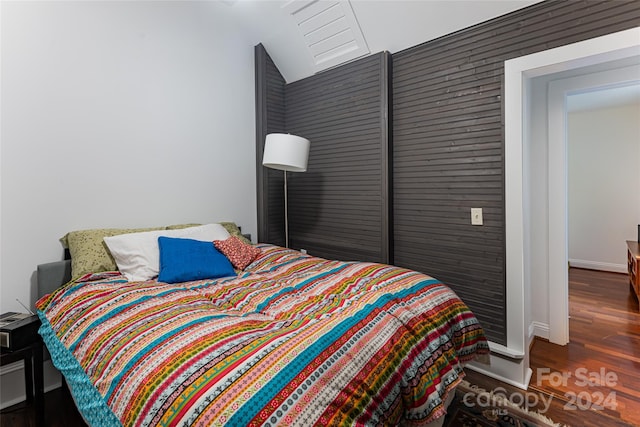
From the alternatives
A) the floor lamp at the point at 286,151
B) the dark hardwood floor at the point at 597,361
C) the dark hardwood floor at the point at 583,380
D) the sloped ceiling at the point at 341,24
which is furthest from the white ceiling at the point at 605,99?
the floor lamp at the point at 286,151

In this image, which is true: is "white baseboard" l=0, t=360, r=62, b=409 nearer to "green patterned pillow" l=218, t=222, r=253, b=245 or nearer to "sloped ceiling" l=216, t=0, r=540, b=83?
"green patterned pillow" l=218, t=222, r=253, b=245

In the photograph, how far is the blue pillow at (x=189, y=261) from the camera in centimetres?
194

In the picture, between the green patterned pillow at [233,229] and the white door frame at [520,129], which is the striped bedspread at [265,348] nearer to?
the white door frame at [520,129]

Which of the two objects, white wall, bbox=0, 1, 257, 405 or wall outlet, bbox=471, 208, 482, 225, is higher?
white wall, bbox=0, 1, 257, 405

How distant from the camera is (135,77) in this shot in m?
2.43

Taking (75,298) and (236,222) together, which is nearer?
(75,298)

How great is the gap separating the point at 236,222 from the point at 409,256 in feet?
5.12

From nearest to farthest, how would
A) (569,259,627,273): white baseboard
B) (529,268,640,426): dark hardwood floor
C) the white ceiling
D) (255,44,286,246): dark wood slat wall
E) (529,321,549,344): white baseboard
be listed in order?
(529,268,640,426): dark hardwood floor → (529,321,549,344): white baseboard → (255,44,286,246): dark wood slat wall → the white ceiling → (569,259,627,273): white baseboard

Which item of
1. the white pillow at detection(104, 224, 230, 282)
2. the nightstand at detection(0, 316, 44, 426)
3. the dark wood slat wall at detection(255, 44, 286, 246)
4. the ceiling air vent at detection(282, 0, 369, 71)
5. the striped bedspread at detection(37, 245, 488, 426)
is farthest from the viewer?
the dark wood slat wall at detection(255, 44, 286, 246)

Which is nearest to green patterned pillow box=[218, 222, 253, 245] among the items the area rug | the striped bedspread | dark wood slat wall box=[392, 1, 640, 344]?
the striped bedspread

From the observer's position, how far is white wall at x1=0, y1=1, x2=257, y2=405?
1971 mm

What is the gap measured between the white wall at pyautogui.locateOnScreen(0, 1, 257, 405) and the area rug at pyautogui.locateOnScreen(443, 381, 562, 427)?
2159 millimetres

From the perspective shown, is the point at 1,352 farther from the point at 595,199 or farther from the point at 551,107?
the point at 595,199

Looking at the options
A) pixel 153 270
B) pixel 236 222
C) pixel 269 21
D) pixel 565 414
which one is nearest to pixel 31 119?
pixel 153 270
